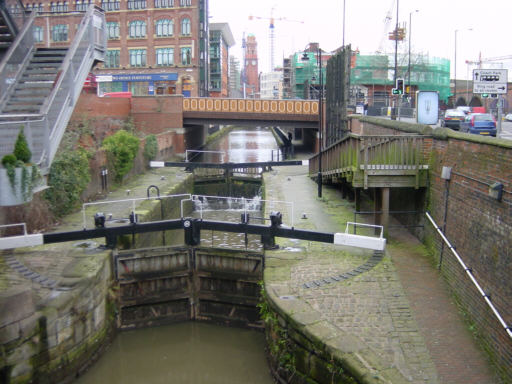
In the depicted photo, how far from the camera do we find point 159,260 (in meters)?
14.7

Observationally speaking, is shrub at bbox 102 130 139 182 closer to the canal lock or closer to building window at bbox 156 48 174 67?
the canal lock

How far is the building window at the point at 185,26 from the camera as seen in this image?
56156 mm

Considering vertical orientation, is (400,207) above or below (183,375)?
above

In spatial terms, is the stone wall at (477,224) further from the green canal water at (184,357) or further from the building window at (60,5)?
the building window at (60,5)

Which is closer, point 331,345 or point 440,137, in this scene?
point 331,345

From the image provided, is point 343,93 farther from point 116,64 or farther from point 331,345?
point 116,64

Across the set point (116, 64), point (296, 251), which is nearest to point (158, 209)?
point (296, 251)

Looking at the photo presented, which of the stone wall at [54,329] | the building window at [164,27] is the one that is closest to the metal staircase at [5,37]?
the stone wall at [54,329]

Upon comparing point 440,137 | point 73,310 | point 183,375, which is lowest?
point 183,375

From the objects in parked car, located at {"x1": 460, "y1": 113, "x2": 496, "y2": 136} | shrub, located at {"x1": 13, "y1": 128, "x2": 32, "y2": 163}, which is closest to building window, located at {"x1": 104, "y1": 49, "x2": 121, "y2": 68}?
parked car, located at {"x1": 460, "y1": 113, "x2": 496, "y2": 136}

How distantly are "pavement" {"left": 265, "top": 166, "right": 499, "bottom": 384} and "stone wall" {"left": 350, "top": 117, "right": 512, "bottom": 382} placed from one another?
34 cm

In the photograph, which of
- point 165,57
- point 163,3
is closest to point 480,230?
point 165,57

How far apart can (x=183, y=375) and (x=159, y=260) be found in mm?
3659

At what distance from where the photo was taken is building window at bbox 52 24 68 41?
2142 inches
